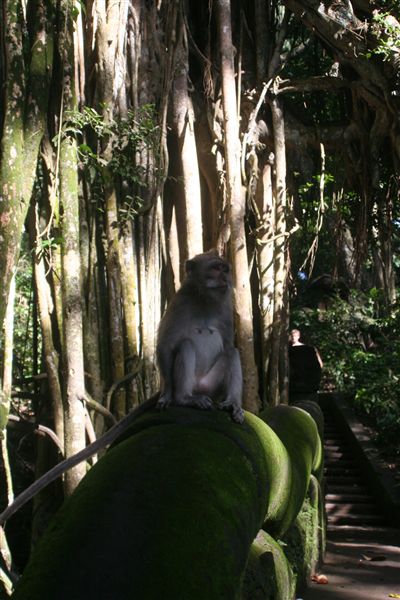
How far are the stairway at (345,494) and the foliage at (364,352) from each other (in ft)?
1.73

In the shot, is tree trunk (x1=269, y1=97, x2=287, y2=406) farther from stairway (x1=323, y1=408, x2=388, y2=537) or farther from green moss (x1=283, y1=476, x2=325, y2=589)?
green moss (x1=283, y1=476, x2=325, y2=589)

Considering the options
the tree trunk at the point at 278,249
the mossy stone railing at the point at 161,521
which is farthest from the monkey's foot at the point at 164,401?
the tree trunk at the point at 278,249

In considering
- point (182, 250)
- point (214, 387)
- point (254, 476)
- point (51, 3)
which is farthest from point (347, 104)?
point (254, 476)

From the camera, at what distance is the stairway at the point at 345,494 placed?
25.2 ft

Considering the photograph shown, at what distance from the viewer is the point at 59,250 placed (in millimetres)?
4465

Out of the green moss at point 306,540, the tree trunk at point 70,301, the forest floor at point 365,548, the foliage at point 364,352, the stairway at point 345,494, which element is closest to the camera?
the green moss at point 306,540

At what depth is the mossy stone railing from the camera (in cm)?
116

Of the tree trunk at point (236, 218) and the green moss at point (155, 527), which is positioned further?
the tree trunk at point (236, 218)

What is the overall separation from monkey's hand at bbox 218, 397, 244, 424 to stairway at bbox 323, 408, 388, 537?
411 centimetres

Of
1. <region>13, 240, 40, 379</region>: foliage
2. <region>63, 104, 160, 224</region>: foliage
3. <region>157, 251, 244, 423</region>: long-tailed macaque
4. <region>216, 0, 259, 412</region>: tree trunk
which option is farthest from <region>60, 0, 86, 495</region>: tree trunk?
<region>13, 240, 40, 379</region>: foliage

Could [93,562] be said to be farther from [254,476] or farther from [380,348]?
[380,348]

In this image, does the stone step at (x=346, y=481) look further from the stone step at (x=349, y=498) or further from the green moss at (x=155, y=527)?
the green moss at (x=155, y=527)

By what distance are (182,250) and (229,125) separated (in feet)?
3.80

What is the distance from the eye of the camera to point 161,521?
134 cm
